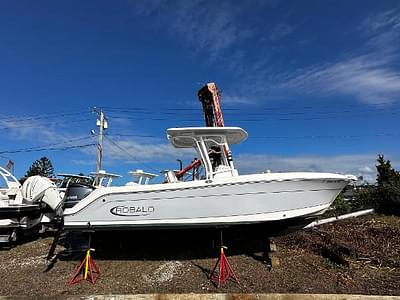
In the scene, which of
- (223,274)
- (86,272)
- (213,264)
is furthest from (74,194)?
(223,274)

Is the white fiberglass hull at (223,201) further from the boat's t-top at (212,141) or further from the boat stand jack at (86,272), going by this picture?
the boat stand jack at (86,272)

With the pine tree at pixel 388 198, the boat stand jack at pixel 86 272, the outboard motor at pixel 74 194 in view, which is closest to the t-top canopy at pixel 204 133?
the outboard motor at pixel 74 194

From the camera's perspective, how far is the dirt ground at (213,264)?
5.58 m

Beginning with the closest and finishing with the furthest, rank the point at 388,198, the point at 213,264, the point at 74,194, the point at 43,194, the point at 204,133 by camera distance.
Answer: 1. the point at 213,264
2. the point at 204,133
3. the point at 74,194
4. the point at 43,194
5. the point at 388,198

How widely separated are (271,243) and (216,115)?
4.17 metres

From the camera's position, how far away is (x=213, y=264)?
6.83 m

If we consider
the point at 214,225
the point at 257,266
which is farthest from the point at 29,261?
the point at 257,266

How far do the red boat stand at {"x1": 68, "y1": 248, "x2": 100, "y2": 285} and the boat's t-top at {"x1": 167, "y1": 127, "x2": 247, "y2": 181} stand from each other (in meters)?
2.87

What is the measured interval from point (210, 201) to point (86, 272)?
272cm

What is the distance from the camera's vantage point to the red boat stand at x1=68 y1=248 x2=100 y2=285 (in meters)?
6.29

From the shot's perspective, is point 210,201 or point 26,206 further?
point 26,206

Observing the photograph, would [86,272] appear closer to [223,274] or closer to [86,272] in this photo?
[86,272]

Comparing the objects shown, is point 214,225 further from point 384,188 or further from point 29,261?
point 384,188

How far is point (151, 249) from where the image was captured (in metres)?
8.05
